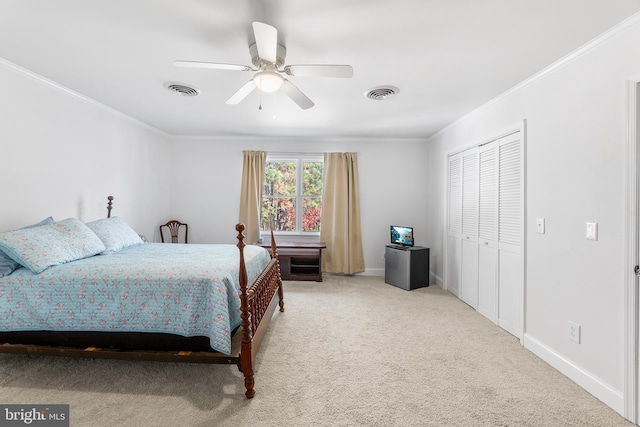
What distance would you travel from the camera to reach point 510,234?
300cm

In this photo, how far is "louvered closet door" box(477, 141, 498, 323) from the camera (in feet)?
10.6

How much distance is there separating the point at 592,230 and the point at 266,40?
8.26 feet

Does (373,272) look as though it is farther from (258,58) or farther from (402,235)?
(258,58)

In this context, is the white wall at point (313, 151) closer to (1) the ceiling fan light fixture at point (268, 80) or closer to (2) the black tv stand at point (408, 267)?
(2) the black tv stand at point (408, 267)

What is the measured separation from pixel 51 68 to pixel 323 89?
7.94 feet

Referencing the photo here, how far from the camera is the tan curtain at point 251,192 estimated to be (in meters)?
5.08

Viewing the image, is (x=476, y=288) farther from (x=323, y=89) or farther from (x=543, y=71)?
(x=323, y=89)

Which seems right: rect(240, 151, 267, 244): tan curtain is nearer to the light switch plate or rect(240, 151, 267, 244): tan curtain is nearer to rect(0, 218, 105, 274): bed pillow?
rect(0, 218, 105, 274): bed pillow

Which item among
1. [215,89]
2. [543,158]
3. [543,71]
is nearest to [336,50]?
[215,89]

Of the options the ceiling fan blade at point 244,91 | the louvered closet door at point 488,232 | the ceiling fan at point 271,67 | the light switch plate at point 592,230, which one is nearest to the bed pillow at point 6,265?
→ the ceiling fan at point 271,67

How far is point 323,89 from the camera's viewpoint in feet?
9.80

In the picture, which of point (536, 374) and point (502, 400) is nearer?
point (502, 400)

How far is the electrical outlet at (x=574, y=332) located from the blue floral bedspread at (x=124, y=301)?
249 cm

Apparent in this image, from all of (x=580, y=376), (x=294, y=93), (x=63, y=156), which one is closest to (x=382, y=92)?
(x=294, y=93)
